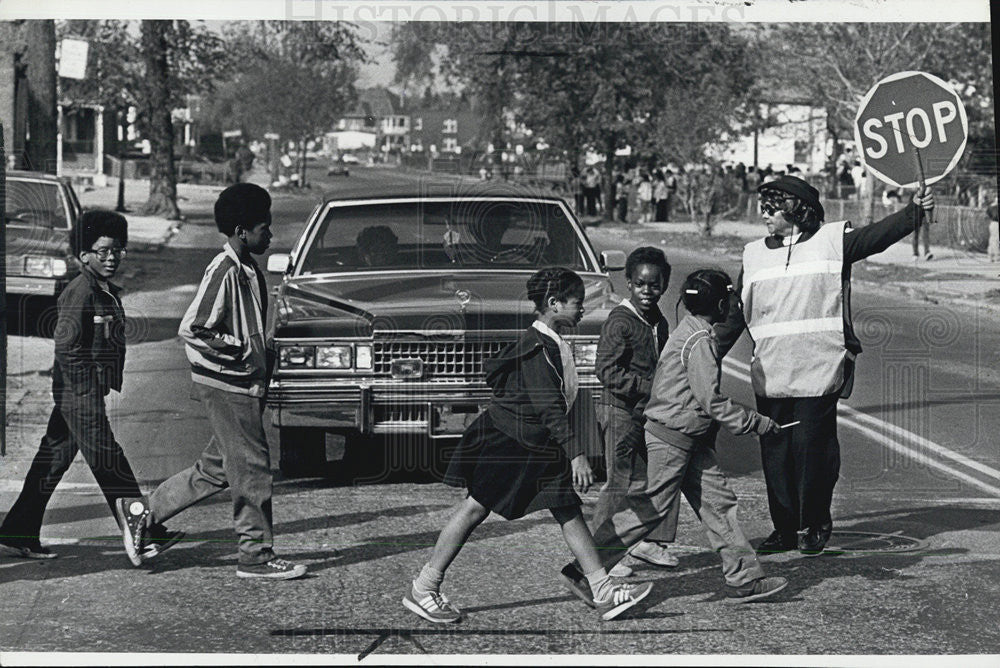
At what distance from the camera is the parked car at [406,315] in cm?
804

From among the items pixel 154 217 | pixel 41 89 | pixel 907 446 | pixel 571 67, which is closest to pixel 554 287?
pixel 907 446

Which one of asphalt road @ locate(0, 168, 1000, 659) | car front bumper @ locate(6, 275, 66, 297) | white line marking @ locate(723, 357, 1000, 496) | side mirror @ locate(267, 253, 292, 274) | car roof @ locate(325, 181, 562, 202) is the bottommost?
asphalt road @ locate(0, 168, 1000, 659)

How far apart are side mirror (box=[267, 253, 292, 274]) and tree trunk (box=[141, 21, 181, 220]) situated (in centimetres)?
1458

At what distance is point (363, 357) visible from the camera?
26.5 feet

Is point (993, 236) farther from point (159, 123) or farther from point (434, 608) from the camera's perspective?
point (434, 608)

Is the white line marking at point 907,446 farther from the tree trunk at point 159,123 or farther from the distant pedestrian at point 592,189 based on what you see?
the tree trunk at point 159,123

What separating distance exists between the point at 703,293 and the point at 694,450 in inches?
26.0

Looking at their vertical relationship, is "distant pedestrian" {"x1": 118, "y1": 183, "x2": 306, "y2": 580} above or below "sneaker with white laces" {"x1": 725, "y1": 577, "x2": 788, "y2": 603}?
above

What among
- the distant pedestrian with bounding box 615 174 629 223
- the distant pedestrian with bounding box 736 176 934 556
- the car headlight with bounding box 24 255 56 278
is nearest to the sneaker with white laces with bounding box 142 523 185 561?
the distant pedestrian with bounding box 736 176 934 556

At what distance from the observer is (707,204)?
24.6 meters

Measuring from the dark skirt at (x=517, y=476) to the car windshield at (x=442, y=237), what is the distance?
316 cm

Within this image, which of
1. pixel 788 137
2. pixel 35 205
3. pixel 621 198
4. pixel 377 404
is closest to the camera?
pixel 377 404

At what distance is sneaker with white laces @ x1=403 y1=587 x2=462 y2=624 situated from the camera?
5.96 meters

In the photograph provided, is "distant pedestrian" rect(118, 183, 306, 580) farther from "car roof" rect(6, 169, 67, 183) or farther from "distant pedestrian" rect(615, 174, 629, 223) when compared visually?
"distant pedestrian" rect(615, 174, 629, 223)
